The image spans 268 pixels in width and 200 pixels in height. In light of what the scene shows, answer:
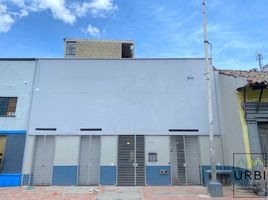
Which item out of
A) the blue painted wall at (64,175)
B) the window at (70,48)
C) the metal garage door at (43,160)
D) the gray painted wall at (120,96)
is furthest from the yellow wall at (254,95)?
the window at (70,48)

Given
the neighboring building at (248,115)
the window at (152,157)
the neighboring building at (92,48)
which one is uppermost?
the neighboring building at (92,48)

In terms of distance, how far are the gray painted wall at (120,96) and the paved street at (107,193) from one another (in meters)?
3.17

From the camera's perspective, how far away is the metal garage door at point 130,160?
13.7m

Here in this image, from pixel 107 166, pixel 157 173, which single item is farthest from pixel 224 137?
pixel 107 166

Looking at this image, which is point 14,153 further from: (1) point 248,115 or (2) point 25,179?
(1) point 248,115

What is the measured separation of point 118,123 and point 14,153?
19.7ft

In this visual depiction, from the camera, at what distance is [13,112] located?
14656 millimetres

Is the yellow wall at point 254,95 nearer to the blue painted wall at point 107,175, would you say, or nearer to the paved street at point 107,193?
the paved street at point 107,193

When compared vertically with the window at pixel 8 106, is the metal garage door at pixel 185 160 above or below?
below

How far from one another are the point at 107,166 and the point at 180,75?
6830mm

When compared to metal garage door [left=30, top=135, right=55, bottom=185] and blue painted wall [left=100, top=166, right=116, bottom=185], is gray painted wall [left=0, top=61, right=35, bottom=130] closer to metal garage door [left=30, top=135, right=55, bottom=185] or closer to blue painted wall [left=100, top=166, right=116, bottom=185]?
metal garage door [left=30, top=135, right=55, bottom=185]

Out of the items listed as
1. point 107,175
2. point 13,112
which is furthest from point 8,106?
point 107,175

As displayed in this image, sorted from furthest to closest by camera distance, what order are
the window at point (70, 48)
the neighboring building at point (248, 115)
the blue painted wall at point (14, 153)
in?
the window at point (70, 48) < the blue painted wall at point (14, 153) < the neighboring building at point (248, 115)

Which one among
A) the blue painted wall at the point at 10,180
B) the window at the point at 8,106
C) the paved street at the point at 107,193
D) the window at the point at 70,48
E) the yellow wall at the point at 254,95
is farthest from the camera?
the window at the point at 70,48
